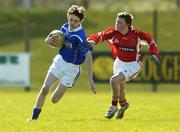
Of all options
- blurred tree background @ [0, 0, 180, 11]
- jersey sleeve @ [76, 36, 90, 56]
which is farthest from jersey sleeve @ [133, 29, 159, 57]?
blurred tree background @ [0, 0, 180, 11]

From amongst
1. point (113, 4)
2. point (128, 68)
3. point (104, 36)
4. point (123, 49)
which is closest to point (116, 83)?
point (128, 68)

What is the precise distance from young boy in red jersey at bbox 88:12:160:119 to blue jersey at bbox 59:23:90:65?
365 millimetres

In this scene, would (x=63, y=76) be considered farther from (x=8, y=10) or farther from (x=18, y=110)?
(x=8, y=10)

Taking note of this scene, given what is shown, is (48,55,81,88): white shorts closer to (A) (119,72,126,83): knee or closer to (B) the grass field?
(B) the grass field

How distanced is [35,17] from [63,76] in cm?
2713

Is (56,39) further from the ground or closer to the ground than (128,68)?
further from the ground

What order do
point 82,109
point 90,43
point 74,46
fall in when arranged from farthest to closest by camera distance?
point 82,109
point 90,43
point 74,46

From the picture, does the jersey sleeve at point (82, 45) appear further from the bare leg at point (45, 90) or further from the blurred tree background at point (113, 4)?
the blurred tree background at point (113, 4)

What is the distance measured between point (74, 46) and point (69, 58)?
8.5 inches

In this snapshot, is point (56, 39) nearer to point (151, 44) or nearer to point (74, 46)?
point (74, 46)

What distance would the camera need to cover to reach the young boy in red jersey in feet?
44.0

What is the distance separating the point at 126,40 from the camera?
1358 centimetres

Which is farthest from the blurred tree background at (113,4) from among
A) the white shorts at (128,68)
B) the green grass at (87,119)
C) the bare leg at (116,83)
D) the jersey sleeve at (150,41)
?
the bare leg at (116,83)

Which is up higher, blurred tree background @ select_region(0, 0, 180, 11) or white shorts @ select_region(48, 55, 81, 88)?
white shorts @ select_region(48, 55, 81, 88)
